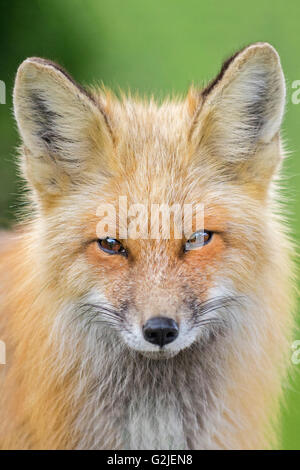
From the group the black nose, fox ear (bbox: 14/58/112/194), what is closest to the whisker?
the black nose

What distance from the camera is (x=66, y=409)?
2.60 m

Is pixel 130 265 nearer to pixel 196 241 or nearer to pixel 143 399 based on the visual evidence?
pixel 196 241

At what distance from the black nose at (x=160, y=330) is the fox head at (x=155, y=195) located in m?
0.01

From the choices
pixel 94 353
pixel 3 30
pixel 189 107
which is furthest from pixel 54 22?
pixel 94 353

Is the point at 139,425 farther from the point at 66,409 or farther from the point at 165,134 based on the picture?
the point at 165,134

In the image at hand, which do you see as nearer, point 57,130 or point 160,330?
point 160,330

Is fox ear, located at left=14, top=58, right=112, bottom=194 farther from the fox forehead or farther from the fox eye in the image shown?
the fox eye

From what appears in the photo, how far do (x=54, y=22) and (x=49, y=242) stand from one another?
3.34 metres

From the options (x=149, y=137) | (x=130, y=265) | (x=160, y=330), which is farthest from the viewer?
(x=149, y=137)

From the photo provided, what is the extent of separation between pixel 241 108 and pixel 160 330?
92 centimetres

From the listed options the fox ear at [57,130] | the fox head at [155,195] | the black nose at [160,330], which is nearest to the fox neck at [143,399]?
the fox head at [155,195]

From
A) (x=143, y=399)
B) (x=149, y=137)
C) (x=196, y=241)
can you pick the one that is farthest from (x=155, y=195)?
(x=143, y=399)

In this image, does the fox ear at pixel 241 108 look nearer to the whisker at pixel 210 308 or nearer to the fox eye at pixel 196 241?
the fox eye at pixel 196 241

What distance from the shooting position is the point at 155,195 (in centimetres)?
236
